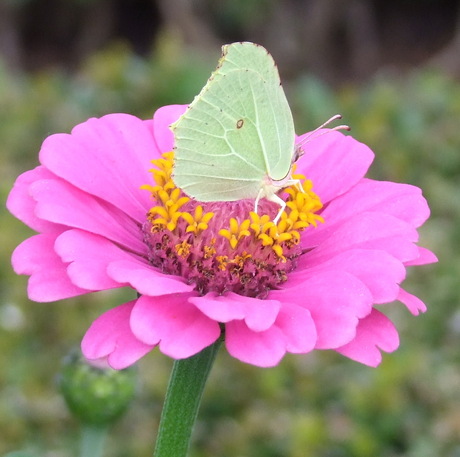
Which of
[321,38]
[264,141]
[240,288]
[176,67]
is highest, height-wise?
[264,141]

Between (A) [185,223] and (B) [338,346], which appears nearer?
(B) [338,346]

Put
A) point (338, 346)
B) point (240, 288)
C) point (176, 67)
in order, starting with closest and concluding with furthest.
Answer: point (338, 346) < point (240, 288) < point (176, 67)

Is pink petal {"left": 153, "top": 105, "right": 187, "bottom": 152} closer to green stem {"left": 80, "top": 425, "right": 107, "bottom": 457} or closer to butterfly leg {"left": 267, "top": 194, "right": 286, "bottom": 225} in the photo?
butterfly leg {"left": 267, "top": 194, "right": 286, "bottom": 225}

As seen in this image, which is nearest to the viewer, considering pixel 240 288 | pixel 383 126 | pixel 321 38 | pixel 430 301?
pixel 240 288

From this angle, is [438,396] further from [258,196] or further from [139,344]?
[139,344]

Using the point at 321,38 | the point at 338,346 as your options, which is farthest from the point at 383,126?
the point at 338,346

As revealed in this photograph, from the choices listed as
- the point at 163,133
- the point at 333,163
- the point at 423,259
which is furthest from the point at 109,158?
the point at 423,259

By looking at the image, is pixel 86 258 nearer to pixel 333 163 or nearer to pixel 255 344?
pixel 255 344

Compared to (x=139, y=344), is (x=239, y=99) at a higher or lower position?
higher
